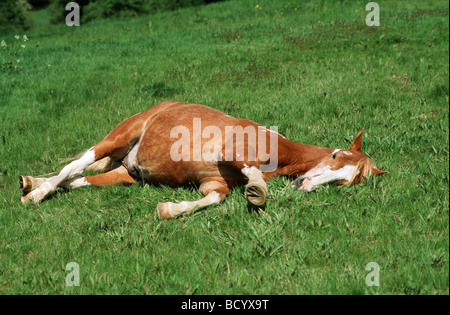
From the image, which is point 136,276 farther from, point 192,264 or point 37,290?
point 37,290

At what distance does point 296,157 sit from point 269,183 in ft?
1.40

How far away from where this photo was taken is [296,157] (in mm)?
4965

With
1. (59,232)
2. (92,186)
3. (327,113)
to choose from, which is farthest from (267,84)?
(59,232)

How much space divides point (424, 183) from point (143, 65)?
807 cm

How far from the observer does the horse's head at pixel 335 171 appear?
15.3 feet

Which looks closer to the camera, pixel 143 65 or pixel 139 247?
pixel 139 247

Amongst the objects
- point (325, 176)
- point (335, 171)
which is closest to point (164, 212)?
point (325, 176)

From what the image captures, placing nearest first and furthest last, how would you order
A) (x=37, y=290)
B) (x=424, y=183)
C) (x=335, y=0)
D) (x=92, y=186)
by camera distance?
(x=37, y=290), (x=424, y=183), (x=92, y=186), (x=335, y=0)

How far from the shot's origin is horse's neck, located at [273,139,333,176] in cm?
488

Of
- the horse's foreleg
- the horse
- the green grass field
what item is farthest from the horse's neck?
the horse's foreleg

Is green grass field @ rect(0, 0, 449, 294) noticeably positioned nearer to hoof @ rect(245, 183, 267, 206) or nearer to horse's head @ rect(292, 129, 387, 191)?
horse's head @ rect(292, 129, 387, 191)

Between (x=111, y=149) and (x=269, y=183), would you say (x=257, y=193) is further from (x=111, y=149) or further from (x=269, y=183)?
(x=111, y=149)

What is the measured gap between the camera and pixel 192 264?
3646 millimetres

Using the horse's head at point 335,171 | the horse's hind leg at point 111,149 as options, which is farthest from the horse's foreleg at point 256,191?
the horse's hind leg at point 111,149
